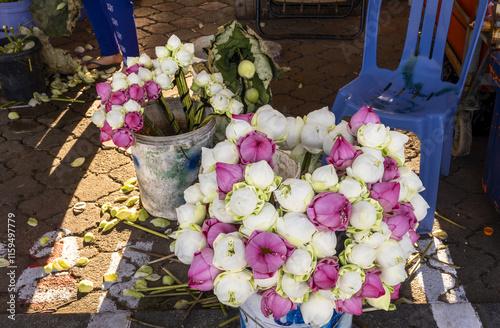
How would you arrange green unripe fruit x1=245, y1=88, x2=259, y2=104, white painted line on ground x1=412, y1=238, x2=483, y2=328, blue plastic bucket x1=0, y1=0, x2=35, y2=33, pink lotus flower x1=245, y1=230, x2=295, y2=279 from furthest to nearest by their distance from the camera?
blue plastic bucket x1=0, y1=0, x2=35, y2=33
green unripe fruit x1=245, y1=88, x2=259, y2=104
white painted line on ground x1=412, y1=238, x2=483, y2=328
pink lotus flower x1=245, y1=230, x2=295, y2=279

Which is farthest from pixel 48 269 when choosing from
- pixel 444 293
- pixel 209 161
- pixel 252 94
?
pixel 444 293

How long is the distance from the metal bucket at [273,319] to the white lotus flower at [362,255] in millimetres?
282

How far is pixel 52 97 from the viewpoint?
3.59 metres

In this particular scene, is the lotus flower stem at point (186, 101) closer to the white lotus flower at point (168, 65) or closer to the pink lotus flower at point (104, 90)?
the white lotus flower at point (168, 65)

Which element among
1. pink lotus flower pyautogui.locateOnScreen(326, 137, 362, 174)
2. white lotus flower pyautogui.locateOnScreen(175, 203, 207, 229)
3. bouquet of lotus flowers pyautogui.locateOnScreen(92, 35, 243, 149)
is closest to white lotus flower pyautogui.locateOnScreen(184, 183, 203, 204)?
white lotus flower pyautogui.locateOnScreen(175, 203, 207, 229)

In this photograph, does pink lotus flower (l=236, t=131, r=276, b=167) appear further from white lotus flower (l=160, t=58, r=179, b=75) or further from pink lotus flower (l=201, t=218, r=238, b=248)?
white lotus flower (l=160, t=58, r=179, b=75)

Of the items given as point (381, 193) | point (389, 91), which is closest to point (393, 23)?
point (389, 91)

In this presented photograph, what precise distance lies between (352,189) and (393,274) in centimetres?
25

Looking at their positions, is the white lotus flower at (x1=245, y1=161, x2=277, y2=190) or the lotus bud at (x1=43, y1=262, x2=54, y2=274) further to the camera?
the lotus bud at (x1=43, y1=262, x2=54, y2=274)

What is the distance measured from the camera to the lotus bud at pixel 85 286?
81.1 inches

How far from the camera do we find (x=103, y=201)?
102 inches

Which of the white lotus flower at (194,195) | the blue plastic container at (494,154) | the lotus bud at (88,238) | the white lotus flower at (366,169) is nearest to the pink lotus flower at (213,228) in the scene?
the white lotus flower at (194,195)

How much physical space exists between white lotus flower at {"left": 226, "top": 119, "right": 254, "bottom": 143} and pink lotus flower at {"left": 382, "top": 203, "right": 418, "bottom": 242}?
409mm

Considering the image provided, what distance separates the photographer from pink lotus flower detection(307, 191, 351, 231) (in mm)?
1042
